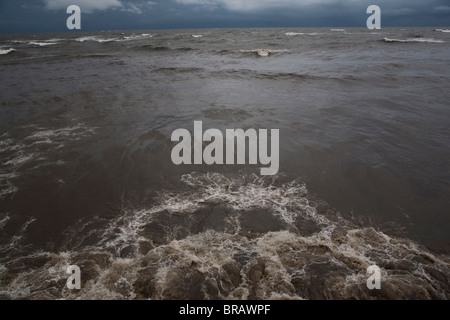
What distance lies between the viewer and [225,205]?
17.4ft

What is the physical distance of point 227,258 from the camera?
4102mm

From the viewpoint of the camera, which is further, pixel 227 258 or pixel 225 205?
pixel 225 205

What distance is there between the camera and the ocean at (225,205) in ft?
12.4

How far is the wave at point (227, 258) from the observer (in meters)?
3.62

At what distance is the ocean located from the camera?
12.4 ft

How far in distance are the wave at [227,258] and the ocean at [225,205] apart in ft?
0.06

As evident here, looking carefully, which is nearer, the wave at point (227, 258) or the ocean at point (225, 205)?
the wave at point (227, 258)

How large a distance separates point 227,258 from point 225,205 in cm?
135

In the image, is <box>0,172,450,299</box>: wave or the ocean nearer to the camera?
<box>0,172,450,299</box>: wave

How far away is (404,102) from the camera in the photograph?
10867 millimetres

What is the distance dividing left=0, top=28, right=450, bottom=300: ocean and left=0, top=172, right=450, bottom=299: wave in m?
0.02

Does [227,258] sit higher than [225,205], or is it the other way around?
[225,205]
